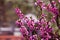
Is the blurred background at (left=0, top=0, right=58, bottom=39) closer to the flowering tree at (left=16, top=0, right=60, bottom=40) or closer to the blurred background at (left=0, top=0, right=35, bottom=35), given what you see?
the blurred background at (left=0, top=0, right=35, bottom=35)

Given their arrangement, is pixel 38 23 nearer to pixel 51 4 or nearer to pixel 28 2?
pixel 51 4

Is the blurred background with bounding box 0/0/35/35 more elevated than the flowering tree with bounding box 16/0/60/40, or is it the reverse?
the flowering tree with bounding box 16/0/60/40

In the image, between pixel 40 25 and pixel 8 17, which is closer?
pixel 40 25

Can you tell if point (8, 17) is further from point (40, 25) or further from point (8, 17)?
point (40, 25)

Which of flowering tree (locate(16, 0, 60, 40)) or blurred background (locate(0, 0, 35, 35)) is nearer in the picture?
flowering tree (locate(16, 0, 60, 40))

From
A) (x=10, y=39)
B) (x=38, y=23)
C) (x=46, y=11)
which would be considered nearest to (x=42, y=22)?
(x=38, y=23)

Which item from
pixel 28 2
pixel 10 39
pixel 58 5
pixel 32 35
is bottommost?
pixel 10 39

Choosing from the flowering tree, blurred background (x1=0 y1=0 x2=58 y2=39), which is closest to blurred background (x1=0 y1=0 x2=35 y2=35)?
blurred background (x1=0 y1=0 x2=58 y2=39)

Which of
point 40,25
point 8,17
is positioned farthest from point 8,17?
point 40,25
